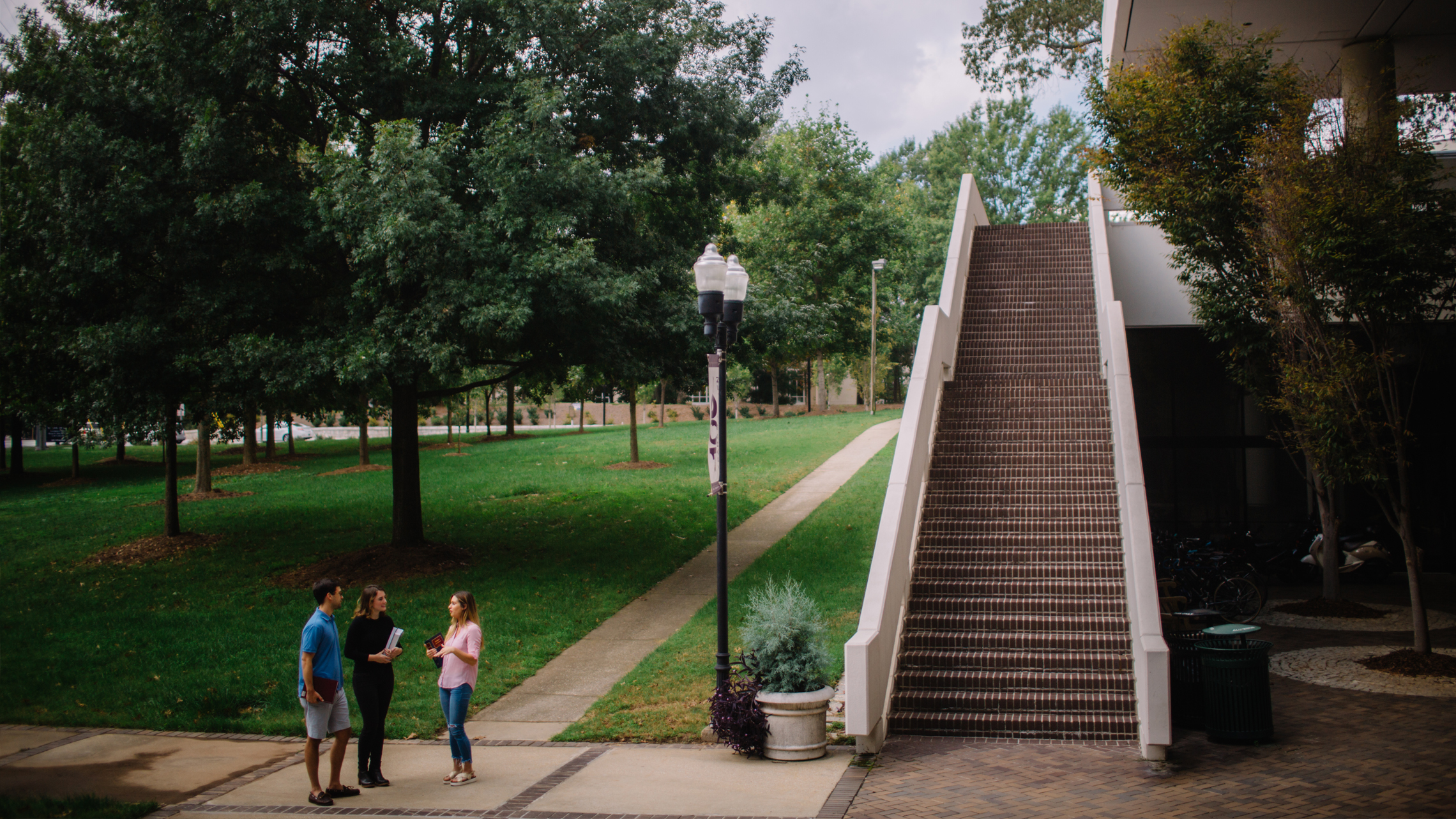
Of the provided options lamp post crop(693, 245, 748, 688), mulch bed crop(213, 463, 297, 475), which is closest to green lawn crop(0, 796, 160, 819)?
lamp post crop(693, 245, 748, 688)

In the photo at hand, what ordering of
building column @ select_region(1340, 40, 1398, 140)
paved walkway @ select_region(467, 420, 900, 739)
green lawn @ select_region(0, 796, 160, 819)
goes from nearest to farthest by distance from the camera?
green lawn @ select_region(0, 796, 160, 819)
paved walkway @ select_region(467, 420, 900, 739)
building column @ select_region(1340, 40, 1398, 140)

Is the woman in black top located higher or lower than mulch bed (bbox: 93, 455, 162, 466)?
lower

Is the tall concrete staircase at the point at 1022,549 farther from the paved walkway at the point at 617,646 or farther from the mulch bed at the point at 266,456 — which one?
the mulch bed at the point at 266,456

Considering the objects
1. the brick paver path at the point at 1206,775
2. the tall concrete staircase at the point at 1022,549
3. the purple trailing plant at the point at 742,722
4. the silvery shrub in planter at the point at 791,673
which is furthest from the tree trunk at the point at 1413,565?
the purple trailing plant at the point at 742,722

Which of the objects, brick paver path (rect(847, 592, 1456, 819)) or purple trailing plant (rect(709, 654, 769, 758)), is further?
purple trailing plant (rect(709, 654, 769, 758))

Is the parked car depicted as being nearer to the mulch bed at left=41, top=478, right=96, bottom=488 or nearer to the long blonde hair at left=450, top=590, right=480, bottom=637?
the mulch bed at left=41, top=478, right=96, bottom=488

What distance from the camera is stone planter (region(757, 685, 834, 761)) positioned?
28.0 ft

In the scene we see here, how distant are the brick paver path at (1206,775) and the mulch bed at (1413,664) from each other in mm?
1271

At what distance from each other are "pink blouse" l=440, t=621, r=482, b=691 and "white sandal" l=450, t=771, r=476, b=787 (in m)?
0.66

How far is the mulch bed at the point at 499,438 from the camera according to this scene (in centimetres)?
4228

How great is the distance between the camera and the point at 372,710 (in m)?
7.87

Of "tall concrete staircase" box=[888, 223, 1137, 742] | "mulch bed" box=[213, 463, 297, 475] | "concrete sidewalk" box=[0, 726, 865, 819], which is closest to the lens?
"concrete sidewalk" box=[0, 726, 865, 819]

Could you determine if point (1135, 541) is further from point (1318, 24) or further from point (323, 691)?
point (1318, 24)

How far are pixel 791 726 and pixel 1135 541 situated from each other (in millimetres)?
3645
